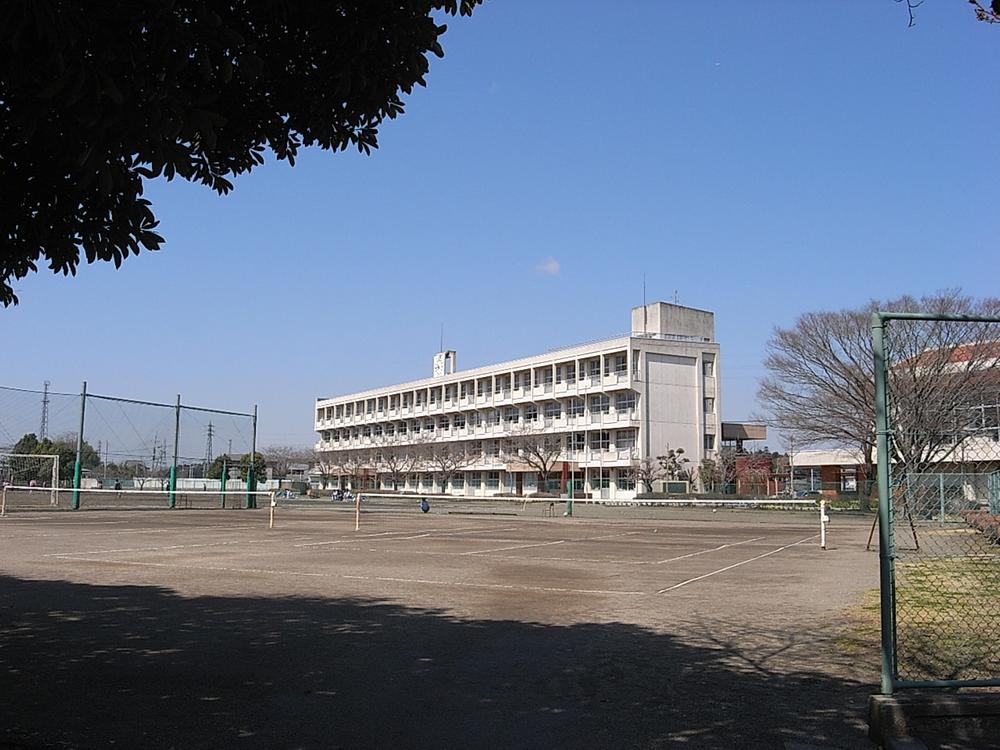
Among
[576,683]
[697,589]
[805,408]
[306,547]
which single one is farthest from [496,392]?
[576,683]

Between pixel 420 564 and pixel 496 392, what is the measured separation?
68.6m

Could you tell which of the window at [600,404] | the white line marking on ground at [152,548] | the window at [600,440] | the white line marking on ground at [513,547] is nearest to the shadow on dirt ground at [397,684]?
the white line marking on ground at [152,548]

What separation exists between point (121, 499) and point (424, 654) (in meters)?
38.3

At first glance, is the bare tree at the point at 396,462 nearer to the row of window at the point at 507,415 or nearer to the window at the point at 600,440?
the row of window at the point at 507,415

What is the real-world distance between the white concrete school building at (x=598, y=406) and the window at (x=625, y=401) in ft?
0.26

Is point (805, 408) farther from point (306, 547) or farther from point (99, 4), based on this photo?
point (99, 4)

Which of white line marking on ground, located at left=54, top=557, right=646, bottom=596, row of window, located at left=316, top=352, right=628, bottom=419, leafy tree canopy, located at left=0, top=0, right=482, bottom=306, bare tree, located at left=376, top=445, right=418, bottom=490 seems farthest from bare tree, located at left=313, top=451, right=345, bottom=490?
leafy tree canopy, located at left=0, top=0, right=482, bottom=306

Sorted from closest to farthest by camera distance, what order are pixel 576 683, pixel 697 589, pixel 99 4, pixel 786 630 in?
1. pixel 99 4
2. pixel 576 683
3. pixel 786 630
4. pixel 697 589

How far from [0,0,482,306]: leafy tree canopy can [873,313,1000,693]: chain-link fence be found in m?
3.61

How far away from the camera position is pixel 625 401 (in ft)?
230

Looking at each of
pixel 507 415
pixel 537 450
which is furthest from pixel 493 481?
pixel 537 450

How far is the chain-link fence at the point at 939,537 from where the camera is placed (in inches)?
219

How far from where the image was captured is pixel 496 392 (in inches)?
3319

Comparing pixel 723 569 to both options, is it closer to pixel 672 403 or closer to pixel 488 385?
pixel 672 403
